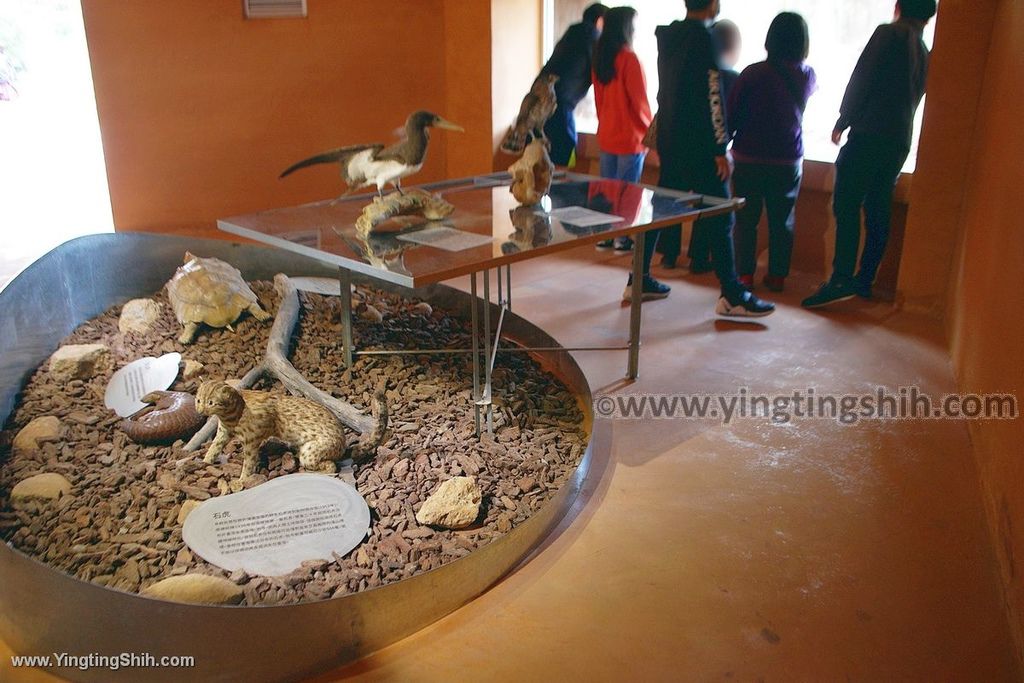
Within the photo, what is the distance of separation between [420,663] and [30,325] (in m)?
2.95

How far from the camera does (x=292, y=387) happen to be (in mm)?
4195

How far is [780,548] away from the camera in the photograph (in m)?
3.25

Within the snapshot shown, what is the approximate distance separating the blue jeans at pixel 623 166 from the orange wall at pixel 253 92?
1.44m

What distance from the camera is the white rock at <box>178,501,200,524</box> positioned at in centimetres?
318

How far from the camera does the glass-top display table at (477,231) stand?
341 centimetres

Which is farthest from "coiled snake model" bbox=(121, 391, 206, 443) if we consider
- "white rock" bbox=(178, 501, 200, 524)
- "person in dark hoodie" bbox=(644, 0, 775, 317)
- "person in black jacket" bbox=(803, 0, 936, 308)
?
"person in black jacket" bbox=(803, 0, 936, 308)

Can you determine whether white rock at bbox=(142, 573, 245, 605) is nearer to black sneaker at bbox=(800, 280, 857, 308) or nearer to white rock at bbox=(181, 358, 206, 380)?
white rock at bbox=(181, 358, 206, 380)

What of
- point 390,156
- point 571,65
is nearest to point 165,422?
point 390,156

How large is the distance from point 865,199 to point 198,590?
188 inches

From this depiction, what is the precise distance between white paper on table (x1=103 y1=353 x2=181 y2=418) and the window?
4454mm

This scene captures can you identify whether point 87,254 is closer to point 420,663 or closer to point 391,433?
point 391,433

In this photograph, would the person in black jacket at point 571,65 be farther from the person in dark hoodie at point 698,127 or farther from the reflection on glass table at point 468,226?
the reflection on glass table at point 468,226

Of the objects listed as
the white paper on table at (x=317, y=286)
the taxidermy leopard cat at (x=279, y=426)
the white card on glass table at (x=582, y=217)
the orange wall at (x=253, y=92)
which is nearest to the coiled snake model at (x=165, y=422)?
the taxidermy leopard cat at (x=279, y=426)

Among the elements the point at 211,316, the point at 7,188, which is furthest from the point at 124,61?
the point at 211,316
